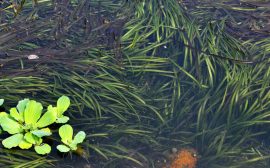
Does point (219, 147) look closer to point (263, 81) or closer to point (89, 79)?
point (263, 81)

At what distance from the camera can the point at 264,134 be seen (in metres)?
3.04

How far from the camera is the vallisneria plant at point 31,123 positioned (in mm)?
2717

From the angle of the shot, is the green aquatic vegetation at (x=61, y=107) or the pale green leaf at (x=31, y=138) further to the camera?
the green aquatic vegetation at (x=61, y=107)

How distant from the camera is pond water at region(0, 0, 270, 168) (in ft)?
9.34

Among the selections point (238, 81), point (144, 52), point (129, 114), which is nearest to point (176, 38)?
point (144, 52)

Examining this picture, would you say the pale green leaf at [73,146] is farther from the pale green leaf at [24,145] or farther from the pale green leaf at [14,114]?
the pale green leaf at [14,114]

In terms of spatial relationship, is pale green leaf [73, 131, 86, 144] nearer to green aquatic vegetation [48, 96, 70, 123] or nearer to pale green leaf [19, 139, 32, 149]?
green aquatic vegetation [48, 96, 70, 123]

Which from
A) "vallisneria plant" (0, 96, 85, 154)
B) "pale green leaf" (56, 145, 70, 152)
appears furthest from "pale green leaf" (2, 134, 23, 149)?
"pale green leaf" (56, 145, 70, 152)

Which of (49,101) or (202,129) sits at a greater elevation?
(49,101)

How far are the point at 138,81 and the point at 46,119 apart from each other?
83 cm

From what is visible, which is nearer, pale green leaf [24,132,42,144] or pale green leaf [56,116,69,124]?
pale green leaf [24,132,42,144]

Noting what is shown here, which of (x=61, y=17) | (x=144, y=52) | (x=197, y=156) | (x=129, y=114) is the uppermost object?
(x=61, y=17)

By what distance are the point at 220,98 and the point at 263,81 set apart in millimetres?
383

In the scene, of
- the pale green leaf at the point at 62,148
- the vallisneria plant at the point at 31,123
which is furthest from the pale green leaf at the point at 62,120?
the pale green leaf at the point at 62,148
